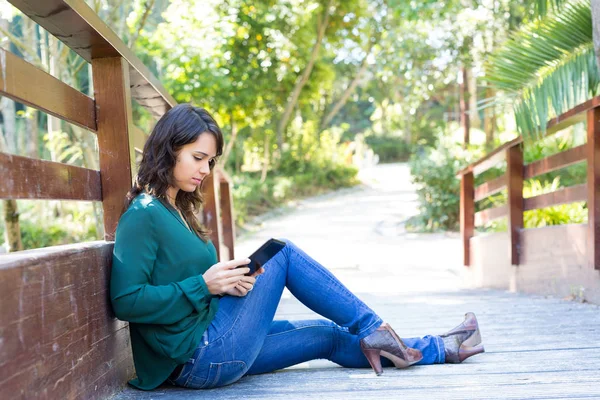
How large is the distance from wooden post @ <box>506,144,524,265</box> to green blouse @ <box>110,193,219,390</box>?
363 centimetres

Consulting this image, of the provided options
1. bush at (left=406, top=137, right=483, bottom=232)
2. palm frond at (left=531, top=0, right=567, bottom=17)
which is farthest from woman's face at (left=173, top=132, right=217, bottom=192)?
bush at (left=406, top=137, right=483, bottom=232)

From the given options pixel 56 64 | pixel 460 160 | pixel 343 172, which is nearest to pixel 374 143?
pixel 343 172

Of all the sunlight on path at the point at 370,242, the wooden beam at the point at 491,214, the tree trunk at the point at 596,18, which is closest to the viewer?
the tree trunk at the point at 596,18

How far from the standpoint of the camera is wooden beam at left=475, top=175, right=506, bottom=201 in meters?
5.94

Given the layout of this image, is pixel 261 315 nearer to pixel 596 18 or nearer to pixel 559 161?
pixel 596 18

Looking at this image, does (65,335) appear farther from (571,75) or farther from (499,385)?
(571,75)

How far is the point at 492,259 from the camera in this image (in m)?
6.14

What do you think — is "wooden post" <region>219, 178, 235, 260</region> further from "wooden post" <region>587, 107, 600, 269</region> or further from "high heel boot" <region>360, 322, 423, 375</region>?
"high heel boot" <region>360, 322, 423, 375</region>

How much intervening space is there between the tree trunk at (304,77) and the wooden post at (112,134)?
50.4 feet

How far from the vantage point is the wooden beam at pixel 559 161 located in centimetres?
434

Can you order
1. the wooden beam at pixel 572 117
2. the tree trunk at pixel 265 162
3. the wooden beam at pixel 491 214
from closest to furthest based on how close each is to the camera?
the wooden beam at pixel 572 117 → the wooden beam at pixel 491 214 → the tree trunk at pixel 265 162

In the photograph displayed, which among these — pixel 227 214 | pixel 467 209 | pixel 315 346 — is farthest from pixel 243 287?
pixel 467 209

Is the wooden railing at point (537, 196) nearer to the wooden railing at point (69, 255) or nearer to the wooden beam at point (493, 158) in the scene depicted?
the wooden beam at point (493, 158)

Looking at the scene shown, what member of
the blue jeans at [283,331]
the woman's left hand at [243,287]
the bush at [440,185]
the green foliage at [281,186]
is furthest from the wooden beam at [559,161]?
the green foliage at [281,186]
